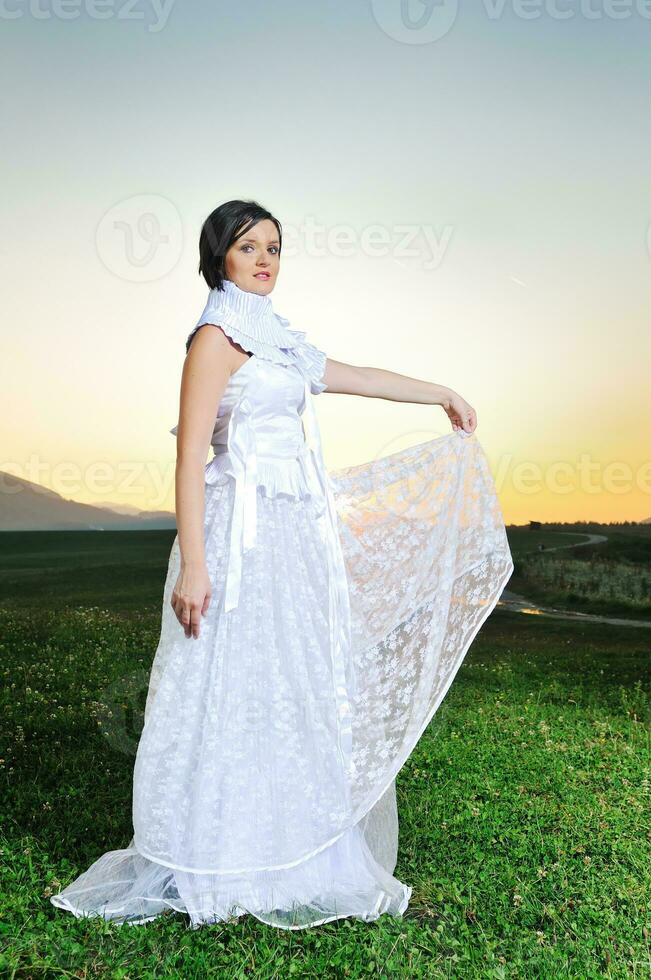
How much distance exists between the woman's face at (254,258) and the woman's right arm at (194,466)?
10.4 inches

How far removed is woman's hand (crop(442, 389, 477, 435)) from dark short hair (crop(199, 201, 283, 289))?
3.20 feet

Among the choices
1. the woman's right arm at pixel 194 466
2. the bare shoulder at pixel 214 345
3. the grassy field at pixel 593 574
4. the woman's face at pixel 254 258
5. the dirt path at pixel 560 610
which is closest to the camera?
the woman's right arm at pixel 194 466

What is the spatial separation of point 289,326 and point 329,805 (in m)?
1.62

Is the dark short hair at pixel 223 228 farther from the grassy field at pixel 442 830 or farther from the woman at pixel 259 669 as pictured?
the grassy field at pixel 442 830

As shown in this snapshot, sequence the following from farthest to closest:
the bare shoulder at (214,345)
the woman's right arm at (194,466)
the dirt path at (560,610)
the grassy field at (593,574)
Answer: the grassy field at (593,574)
the dirt path at (560,610)
the bare shoulder at (214,345)
the woman's right arm at (194,466)

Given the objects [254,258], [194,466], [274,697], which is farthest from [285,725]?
[254,258]

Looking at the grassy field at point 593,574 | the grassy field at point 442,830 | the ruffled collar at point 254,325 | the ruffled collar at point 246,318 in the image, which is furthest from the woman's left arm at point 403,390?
the grassy field at point 593,574

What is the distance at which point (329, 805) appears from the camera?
10.2 feet

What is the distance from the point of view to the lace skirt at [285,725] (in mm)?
2977

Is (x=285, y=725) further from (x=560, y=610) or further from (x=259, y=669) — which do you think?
(x=560, y=610)

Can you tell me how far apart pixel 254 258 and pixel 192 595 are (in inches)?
43.9

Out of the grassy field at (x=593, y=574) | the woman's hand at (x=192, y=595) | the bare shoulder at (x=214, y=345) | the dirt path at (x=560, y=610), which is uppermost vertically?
the bare shoulder at (x=214, y=345)

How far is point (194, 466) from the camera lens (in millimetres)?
2820

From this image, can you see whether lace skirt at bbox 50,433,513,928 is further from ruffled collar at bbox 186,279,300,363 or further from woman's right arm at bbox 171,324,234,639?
ruffled collar at bbox 186,279,300,363
